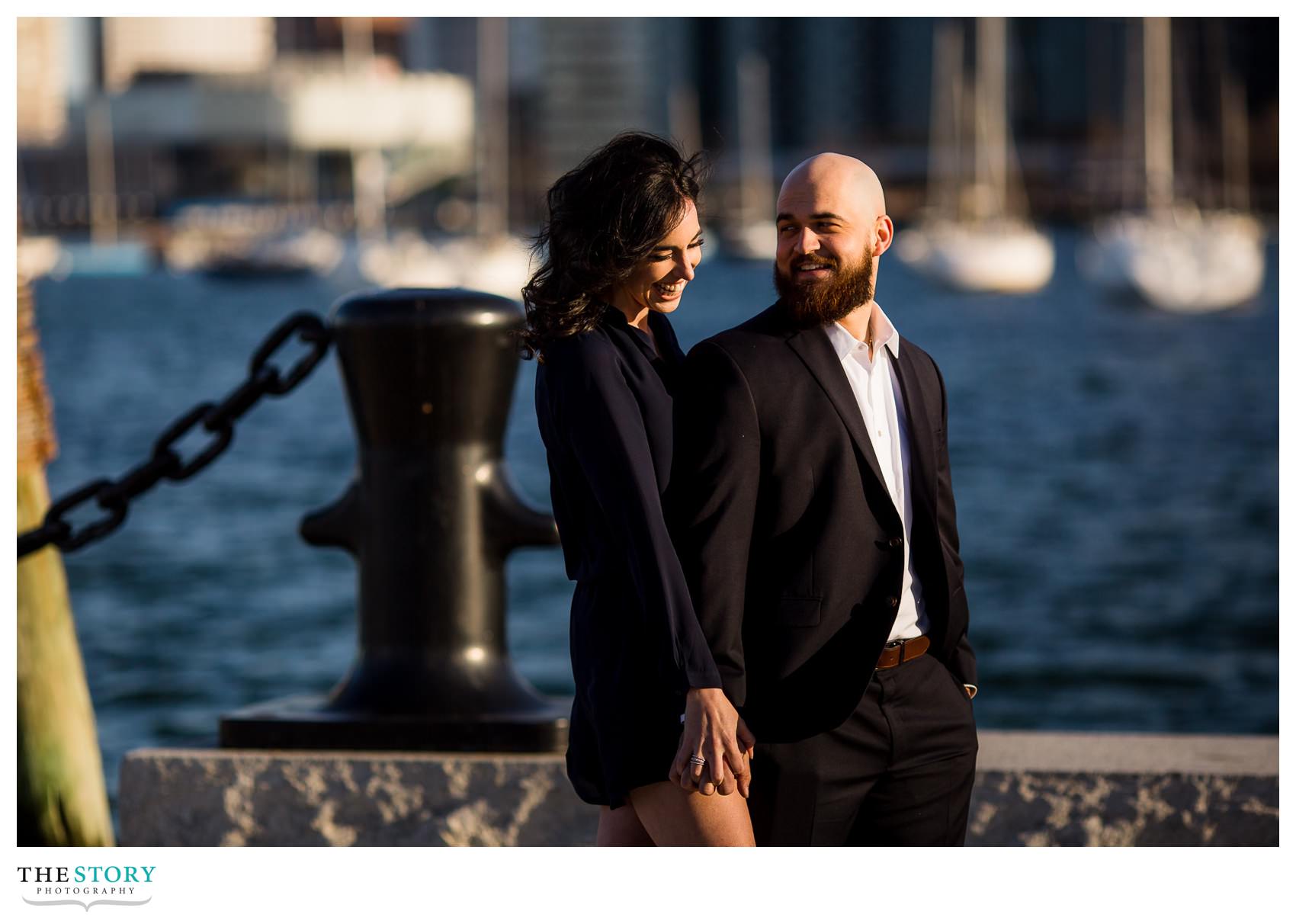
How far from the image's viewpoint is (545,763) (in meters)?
3.84

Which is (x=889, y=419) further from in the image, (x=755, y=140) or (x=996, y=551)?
(x=755, y=140)

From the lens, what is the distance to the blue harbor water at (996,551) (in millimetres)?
13367

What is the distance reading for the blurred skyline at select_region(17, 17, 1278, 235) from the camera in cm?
11344

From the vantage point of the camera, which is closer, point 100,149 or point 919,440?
point 919,440

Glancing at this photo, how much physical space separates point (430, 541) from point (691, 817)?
1420 millimetres

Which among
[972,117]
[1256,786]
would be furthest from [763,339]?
[972,117]

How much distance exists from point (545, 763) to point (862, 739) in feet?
4.17

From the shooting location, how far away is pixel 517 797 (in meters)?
3.87

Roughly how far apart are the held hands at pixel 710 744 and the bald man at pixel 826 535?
6cm

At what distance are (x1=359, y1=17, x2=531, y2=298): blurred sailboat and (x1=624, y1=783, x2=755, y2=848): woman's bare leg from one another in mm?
55257

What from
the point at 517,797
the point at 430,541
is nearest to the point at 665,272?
the point at 430,541

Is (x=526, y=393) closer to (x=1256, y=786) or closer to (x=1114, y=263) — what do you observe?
(x=1114, y=263)

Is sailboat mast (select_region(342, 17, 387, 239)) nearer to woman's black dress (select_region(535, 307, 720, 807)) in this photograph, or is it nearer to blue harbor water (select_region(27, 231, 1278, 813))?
blue harbor water (select_region(27, 231, 1278, 813))

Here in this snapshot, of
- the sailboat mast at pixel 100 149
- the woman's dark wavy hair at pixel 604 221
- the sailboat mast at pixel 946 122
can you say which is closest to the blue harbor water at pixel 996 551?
the woman's dark wavy hair at pixel 604 221
